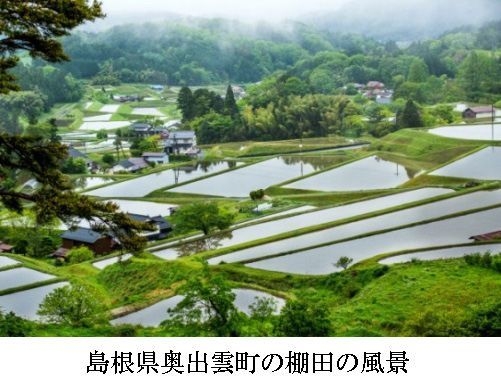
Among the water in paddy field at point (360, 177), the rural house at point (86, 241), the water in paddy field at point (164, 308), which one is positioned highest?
the water in paddy field at point (360, 177)

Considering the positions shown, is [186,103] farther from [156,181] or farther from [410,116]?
[410,116]

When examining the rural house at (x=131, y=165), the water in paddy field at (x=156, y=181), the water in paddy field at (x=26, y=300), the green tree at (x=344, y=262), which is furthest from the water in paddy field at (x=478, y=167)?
the water in paddy field at (x=26, y=300)

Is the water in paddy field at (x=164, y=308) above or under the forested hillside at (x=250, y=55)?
under

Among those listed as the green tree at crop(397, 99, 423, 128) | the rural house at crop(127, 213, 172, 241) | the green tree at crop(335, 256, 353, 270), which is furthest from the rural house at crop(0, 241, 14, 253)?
the green tree at crop(397, 99, 423, 128)

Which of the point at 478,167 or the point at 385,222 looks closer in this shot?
the point at 385,222

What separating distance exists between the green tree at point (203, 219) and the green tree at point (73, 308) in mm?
942

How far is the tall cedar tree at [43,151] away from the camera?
16.3 ft

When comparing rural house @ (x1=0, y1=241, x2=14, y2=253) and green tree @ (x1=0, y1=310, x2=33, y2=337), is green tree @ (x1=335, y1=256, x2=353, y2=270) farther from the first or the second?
rural house @ (x1=0, y1=241, x2=14, y2=253)

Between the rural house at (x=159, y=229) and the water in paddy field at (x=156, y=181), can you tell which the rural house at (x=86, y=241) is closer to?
the rural house at (x=159, y=229)

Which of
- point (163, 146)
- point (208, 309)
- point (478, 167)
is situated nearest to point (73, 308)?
point (208, 309)

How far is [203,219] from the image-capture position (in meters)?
6.08

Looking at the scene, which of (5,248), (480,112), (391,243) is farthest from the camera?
(480,112)

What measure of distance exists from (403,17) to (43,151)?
11.4ft

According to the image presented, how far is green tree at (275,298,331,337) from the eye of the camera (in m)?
5.35
